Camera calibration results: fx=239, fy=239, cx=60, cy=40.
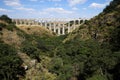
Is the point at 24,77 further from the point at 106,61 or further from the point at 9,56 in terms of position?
the point at 106,61

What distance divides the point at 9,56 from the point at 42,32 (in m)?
66.2

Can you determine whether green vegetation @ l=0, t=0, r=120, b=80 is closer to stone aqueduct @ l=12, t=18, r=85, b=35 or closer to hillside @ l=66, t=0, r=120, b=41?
hillside @ l=66, t=0, r=120, b=41

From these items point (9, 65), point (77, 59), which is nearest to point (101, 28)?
point (77, 59)

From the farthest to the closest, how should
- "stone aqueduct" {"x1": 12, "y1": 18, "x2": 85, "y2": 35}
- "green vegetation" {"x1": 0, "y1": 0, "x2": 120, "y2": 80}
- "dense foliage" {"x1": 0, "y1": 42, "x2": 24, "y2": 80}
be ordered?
"stone aqueduct" {"x1": 12, "y1": 18, "x2": 85, "y2": 35} → "dense foliage" {"x1": 0, "y1": 42, "x2": 24, "y2": 80} → "green vegetation" {"x1": 0, "y1": 0, "x2": 120, "y2": 80}

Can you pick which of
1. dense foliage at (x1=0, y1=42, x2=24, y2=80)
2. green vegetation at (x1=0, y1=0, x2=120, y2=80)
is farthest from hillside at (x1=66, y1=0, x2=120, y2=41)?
dense foliage at (x1=0, y1=42, x2=24, y2=80)

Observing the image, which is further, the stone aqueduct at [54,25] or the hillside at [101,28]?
the stone aqueduct at [54,25]

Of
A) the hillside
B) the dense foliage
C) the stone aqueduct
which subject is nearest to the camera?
the dense foliage

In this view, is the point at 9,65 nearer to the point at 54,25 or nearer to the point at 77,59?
the point at 77,59

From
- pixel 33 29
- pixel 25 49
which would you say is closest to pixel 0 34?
pixel 25 49

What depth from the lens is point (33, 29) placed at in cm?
11494

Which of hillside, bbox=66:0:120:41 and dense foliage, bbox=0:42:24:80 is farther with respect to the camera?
hillside, bbox=66:0:120:41

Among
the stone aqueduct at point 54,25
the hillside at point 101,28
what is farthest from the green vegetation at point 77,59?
the stone aqueduct at point 54,25

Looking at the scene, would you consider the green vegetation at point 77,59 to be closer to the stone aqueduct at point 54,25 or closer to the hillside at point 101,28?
the hillside at point 101,28

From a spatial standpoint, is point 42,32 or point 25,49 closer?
point 25,49
